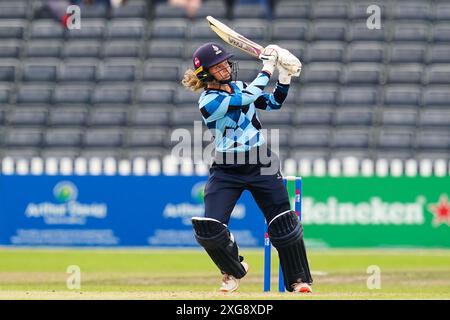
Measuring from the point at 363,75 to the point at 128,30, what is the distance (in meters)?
4.63

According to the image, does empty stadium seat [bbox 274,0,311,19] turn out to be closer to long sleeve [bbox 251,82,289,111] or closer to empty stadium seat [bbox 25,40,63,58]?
empty stadium seat [bbox 25,40,63,58]

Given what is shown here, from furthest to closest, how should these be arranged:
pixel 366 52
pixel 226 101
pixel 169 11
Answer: pixel 169 11
pixel 366 52
pixel 226 101

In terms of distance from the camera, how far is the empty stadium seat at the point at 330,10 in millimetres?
23000

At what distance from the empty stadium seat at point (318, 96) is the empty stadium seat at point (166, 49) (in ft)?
8.53

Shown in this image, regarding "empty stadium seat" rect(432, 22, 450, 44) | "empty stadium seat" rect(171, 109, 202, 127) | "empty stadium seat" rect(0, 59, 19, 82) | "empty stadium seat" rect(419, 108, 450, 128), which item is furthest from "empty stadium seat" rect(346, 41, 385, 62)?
"empty stadium seat" rect(0, 59, 19, 82)

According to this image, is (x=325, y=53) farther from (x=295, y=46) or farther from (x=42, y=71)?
(x=42, y=71)

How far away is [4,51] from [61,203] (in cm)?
538

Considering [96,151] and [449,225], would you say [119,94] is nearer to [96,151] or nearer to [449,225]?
[96,151]

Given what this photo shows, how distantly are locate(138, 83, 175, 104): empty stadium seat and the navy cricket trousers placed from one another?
11.4 m

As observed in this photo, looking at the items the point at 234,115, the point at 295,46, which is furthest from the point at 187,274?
the point at 295,46

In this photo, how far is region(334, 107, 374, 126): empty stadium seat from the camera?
2147 cm

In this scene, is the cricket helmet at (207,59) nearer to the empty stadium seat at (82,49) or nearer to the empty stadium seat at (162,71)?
the empty stadium seat at (162,71)

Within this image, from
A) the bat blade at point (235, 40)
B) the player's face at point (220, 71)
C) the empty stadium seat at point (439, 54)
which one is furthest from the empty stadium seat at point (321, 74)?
the player's face at point (220, 71)

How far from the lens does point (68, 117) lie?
2200 cm
